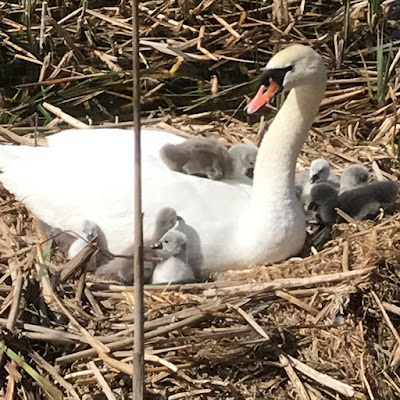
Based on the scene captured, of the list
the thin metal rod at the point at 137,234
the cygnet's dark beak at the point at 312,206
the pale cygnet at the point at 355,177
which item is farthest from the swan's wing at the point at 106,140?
the thin metal rod at the point at 137,234

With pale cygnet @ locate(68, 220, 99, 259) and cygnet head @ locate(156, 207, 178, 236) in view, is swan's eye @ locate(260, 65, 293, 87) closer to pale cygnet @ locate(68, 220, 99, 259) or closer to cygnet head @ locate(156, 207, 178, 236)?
cygnet head @ locate(156, 207, 178, 236)

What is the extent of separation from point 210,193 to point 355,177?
66 cm

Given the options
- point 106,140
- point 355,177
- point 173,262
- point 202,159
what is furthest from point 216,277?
point 355,177

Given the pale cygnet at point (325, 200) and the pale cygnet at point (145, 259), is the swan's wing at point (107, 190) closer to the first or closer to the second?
the pale cygnet at point (145, 259)

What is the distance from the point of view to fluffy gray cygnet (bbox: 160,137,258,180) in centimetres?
366

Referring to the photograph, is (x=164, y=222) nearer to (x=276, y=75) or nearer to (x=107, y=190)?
(x=107, y=190)

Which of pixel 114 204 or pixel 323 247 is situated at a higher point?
pixel 114 204

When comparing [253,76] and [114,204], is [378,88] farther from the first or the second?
[114,204]

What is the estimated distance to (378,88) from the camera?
4590 millimetres

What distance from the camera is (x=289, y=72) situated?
3480 mm

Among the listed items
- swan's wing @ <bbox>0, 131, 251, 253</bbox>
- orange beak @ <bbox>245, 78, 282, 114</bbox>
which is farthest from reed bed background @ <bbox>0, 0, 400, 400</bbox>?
orange beak @ <bbox>245, 78, 282, 114</bbox>

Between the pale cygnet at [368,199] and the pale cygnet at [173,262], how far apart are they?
2.36 ft

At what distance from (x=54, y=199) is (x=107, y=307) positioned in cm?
49

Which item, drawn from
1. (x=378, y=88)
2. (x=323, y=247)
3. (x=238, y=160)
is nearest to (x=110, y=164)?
(x=238, y=160)
